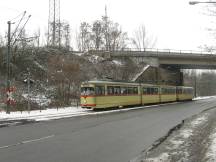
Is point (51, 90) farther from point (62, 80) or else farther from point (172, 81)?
point (172, 81)

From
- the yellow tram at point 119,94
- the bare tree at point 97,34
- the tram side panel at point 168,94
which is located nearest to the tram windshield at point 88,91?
the yellow tram at point 119,94

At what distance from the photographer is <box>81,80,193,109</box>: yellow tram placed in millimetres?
34906

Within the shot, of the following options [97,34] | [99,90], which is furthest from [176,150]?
[97,34]

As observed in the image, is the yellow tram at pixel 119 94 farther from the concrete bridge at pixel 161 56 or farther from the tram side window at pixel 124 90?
the concrete bridge at pixel 161 56

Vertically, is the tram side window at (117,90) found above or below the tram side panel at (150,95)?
above

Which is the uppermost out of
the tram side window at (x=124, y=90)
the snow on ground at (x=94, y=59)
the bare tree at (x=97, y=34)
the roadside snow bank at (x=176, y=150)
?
the bare tree at (x=97, y=34)

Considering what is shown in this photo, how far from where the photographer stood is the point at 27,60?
170 feet

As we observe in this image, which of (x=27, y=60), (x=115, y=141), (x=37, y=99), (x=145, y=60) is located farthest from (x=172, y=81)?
(x=115, y=141)

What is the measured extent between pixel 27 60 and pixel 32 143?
39667 millimetres

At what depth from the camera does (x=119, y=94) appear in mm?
38969

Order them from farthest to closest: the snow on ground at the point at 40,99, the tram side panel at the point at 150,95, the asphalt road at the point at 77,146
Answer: the tram side panel at the point at 150,95 < the snow on ground at the point at 40,99 < the asphalt road at the point at 77,146

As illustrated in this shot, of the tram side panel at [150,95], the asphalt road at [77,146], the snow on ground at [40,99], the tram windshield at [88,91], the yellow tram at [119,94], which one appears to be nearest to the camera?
the asphalt road at [77,146]

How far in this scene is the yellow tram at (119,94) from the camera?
34906 mm

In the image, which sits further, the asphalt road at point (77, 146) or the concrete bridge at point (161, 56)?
the concrete bridge at point (161, 56)
